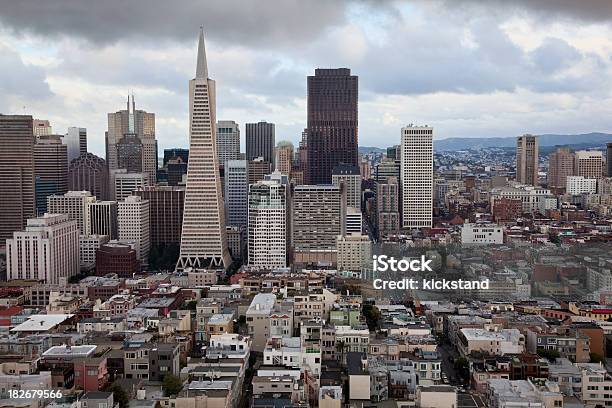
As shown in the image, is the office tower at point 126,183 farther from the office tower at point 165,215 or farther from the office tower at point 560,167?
the office tower at point 560,167

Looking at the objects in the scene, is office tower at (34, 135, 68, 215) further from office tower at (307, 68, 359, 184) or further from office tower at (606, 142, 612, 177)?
office tower at (606, 142, 612, 177)

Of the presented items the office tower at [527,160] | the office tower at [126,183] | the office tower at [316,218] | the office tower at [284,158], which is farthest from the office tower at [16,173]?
the office tower at [527,160]

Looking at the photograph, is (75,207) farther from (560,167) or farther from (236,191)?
(560,167)

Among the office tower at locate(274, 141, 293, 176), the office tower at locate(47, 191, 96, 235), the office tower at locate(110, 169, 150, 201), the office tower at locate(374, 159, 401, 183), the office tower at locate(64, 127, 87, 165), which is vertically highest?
the office tower at locate(64, 127, 87, 165)

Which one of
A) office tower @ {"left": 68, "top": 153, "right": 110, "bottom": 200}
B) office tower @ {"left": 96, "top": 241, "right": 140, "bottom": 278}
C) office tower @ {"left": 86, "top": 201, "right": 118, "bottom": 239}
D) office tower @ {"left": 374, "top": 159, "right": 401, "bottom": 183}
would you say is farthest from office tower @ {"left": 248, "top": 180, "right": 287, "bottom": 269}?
office tower @ {"left": 68, "top": 153, "right": 110, "bottom": 200}

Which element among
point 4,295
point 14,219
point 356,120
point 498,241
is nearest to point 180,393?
point 4,295
